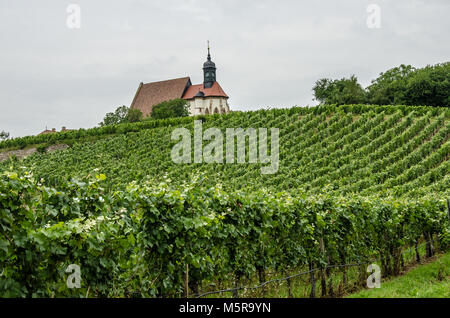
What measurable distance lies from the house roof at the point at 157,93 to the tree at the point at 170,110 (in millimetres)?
13010

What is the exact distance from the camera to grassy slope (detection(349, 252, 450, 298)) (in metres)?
6.78

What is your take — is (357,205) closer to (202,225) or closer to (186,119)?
(202,225)

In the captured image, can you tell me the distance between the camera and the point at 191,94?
81438mm

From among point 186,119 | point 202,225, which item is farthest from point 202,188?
point 186,119

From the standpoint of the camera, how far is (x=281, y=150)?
116ft

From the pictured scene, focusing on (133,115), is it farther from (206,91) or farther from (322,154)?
(322,154)

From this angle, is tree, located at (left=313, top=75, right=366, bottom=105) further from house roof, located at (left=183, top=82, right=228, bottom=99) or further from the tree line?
house roof, located at (left=183, top=82, right=228, bottom=99)

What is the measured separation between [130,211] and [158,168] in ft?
107

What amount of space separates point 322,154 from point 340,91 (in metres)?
33.3

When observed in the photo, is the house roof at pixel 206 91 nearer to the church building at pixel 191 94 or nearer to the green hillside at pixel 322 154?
the church building at pixel 191 94

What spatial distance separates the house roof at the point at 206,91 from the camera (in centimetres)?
7969

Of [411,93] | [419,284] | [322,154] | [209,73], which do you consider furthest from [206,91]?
[419,284]

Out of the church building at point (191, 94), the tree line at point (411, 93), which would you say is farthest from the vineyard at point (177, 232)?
the church building at point (191, 94)

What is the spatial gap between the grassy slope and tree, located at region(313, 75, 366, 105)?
4185 cm
